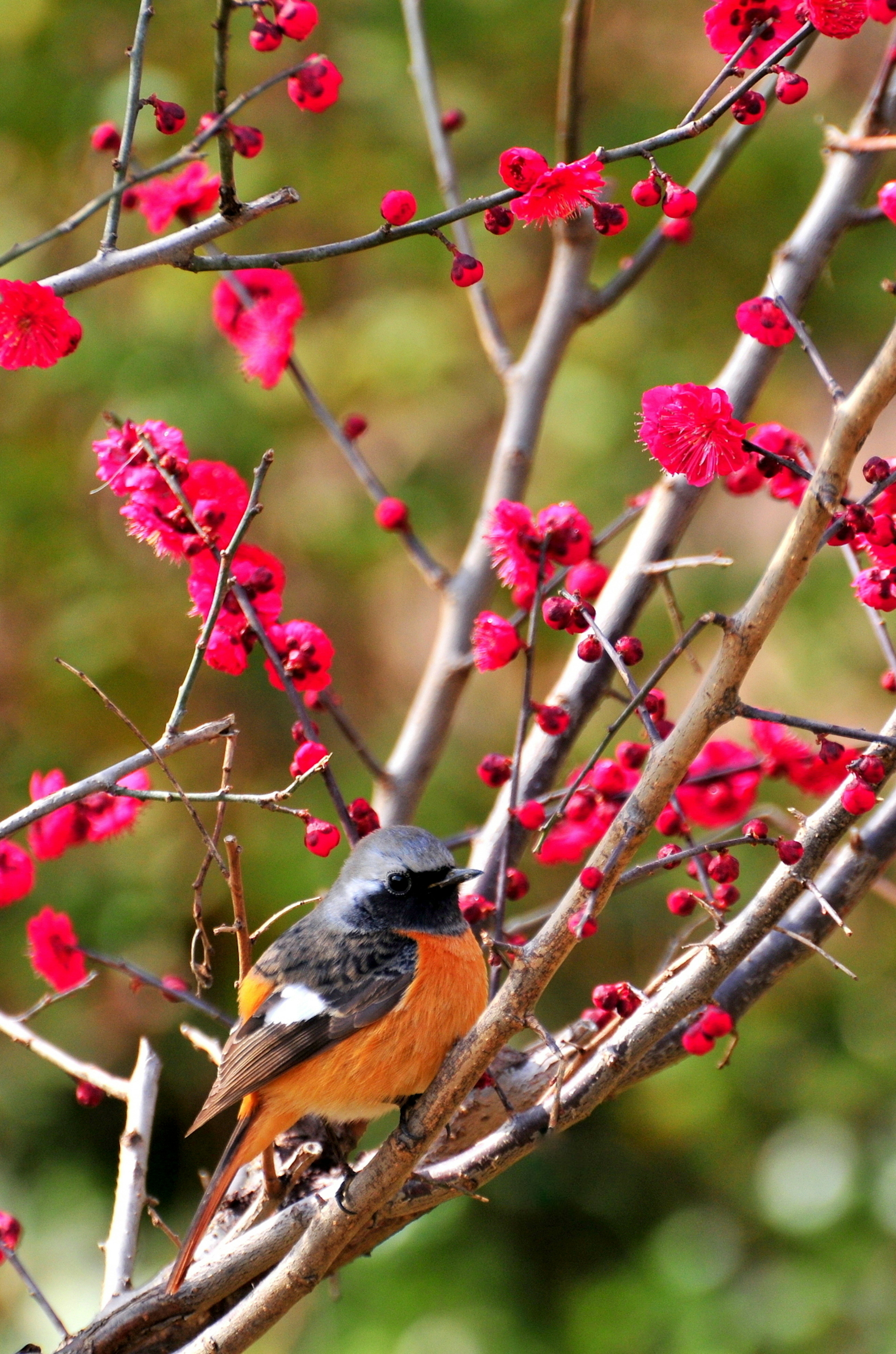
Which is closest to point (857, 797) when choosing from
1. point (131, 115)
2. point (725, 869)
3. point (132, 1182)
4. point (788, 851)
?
point (788, 851)

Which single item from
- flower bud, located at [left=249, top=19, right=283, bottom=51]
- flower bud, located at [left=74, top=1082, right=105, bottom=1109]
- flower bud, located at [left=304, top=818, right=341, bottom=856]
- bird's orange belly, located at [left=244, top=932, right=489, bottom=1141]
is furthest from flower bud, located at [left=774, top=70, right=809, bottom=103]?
flower bud, located at [left=74, top=1082, right=105, bottom=1109]

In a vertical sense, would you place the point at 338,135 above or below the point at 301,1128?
above

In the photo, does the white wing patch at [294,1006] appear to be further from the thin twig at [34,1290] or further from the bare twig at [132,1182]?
the thin twig at [34,1290]

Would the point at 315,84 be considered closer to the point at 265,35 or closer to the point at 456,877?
the point at 265,35

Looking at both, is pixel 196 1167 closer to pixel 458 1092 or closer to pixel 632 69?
pixel 458 1092

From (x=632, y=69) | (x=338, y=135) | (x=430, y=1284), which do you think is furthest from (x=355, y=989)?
(x=632, y=69)

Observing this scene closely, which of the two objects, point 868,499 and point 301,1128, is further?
point 301,1128

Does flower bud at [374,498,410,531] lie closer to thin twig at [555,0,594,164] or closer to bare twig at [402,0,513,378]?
bare twig at [402,0,513,378]

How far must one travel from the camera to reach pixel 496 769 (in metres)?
1.88

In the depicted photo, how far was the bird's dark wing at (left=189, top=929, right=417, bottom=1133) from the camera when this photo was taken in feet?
5.91

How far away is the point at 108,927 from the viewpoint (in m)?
4.00

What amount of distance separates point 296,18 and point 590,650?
0.81m

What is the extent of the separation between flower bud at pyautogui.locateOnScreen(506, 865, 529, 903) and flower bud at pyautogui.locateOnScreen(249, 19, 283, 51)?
116 centimetres

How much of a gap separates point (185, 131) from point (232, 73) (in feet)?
1.63
